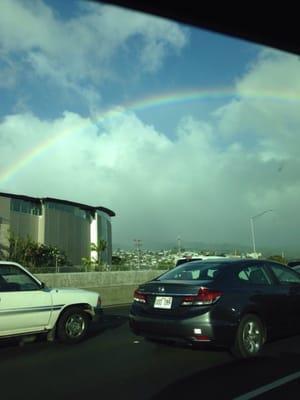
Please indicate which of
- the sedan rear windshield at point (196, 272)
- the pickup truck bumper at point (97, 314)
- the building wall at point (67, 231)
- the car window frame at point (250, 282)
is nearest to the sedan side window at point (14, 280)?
the pickup truck bumper at point (97, 314)

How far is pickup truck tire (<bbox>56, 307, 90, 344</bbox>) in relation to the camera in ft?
33.3

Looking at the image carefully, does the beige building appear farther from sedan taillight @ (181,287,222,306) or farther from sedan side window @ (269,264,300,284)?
sedan taillight @ (181,287,222,306)

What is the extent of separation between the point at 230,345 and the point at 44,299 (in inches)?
139

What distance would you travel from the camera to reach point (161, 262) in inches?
1387

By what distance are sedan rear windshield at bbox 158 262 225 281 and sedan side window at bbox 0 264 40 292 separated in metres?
2.41

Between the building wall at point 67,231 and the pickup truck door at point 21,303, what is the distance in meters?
63.3

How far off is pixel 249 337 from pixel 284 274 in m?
1.86

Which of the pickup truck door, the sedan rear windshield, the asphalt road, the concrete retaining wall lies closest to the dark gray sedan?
the sedan rear windshield

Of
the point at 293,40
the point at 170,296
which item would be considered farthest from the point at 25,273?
the point at 293,40

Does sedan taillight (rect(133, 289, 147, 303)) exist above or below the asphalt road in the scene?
above

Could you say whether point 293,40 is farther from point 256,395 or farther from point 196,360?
point 196,360

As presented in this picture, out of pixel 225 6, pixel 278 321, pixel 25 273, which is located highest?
pixel 225 6

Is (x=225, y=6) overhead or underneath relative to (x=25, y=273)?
overhead

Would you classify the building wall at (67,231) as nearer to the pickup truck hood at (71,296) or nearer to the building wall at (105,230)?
the building wall at (105,230)
